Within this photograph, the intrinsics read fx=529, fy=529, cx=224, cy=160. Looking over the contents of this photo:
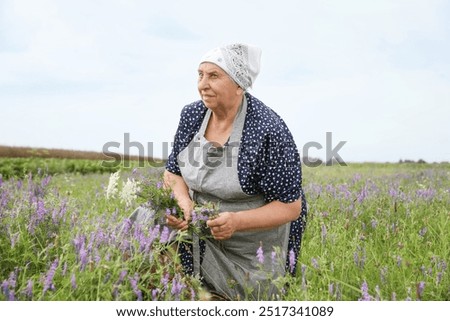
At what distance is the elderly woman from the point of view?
312 cm

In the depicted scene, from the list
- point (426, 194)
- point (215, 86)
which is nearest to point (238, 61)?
point (215, 86)

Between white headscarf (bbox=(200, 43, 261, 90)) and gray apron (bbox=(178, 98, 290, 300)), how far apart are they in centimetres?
21

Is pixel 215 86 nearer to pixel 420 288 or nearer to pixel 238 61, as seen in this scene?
pixel 238 61

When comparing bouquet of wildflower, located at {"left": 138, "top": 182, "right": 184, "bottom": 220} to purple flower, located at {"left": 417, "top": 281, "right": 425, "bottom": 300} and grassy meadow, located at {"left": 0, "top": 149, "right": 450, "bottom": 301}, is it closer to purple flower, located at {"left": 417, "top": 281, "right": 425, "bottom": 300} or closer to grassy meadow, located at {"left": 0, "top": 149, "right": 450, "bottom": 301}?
grassy meadow, located at {"left": 0, "top": 149, "right": 450, "bottom": 301}

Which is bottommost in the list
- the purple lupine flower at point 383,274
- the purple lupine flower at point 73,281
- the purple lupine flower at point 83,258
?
the purple lupine flower at point 383,274

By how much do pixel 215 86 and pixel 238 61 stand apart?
21cm

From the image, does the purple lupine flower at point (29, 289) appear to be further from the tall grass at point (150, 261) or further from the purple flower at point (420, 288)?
the purple flower at point (420, 288)

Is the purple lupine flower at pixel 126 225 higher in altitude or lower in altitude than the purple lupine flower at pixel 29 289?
higher

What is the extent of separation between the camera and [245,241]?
134 inches

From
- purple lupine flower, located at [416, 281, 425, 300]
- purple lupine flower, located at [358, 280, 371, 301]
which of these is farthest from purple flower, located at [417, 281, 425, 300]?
purple lupine flower, located at [358, 280, 371, 301]

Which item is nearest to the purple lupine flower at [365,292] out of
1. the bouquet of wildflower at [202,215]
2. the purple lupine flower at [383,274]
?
the purple lupine flower at [383,274]

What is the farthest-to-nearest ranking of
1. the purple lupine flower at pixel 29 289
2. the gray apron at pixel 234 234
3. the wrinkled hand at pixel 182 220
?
the gray apron at pixel 234 234
the wrinkled hand at pixel 182 220
the purple lupine flower at pixel 29 289

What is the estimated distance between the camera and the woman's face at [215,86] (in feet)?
10.2
